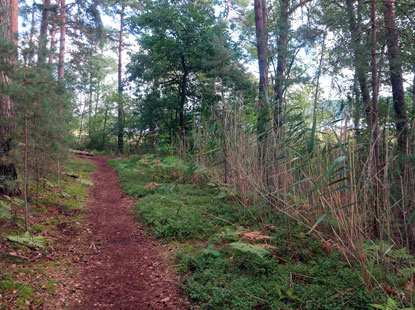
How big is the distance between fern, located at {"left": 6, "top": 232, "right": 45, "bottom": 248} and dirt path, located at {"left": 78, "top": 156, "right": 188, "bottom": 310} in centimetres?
59

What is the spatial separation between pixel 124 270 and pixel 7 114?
3109 mm

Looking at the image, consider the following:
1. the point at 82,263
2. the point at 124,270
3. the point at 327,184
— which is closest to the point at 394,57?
the point at 327,184

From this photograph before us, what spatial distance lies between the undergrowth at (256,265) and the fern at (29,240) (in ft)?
4.72

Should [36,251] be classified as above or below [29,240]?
below

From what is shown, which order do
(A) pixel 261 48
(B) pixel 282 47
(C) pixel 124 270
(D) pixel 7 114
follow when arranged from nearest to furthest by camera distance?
(C) pixel 124 270 < (D) pixel 7 114 < (B) pixel 282 47 < (A) pixel 261 48

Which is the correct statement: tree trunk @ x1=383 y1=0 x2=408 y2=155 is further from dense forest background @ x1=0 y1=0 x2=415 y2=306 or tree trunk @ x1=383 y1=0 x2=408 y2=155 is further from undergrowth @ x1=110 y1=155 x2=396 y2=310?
undergrowth @ x1=110 y1=155 x2=396 y2=310

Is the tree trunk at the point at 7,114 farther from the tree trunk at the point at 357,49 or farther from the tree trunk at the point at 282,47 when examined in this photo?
the tree trunk at the point at 357,49

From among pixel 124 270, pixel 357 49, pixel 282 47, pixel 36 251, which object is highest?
pixel 282 47

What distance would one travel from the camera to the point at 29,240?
3.51 metres

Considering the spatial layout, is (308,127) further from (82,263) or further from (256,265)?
(82,263)

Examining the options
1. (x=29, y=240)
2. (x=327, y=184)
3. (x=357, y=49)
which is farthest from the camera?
(x=357, y=49)

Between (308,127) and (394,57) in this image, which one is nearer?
(308,127)

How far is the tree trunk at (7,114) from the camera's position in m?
4.00

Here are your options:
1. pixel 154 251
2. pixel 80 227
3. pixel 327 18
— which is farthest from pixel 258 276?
pixel 327 18
